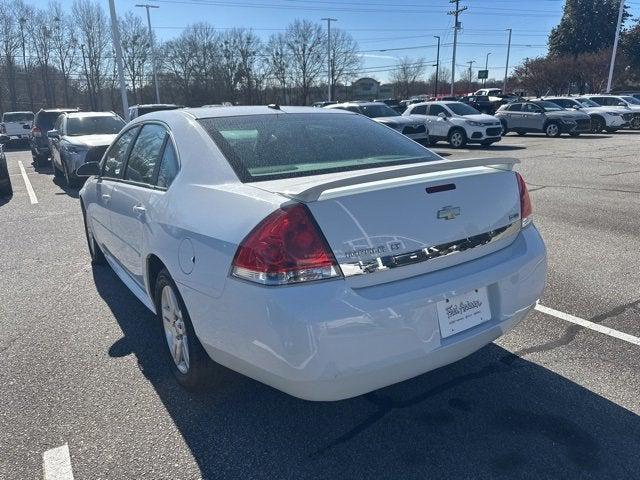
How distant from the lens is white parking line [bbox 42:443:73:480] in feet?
7.67

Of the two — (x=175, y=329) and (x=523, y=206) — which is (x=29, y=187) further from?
(x=523, y=206)

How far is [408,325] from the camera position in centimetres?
219

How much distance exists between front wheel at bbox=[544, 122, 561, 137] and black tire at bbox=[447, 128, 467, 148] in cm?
643

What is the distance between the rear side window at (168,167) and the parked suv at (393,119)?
48.9 feet

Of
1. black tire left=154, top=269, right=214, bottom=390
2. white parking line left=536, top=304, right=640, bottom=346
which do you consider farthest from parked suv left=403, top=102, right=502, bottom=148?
black tire left=154, top=269, right=214, bottom=390

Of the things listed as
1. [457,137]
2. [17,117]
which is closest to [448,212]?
[457,137]

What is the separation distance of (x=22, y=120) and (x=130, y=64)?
1440 inches

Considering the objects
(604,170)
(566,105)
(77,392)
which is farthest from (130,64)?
(77,392)

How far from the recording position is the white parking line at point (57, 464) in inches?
92.0

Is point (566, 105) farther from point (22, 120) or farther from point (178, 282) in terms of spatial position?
point (22, 120)

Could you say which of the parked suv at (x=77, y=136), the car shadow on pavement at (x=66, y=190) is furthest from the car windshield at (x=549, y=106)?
the car shadow on pavement at (x=66, y=190)

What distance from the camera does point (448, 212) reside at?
240 centimetres

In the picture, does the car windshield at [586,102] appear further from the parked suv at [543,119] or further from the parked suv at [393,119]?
the parked suv at [393,119]

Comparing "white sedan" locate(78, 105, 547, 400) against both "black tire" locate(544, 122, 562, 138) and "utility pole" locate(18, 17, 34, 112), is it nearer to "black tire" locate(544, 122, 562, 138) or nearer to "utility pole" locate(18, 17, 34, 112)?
"black tire" locate(544, 122, 562, 138)
